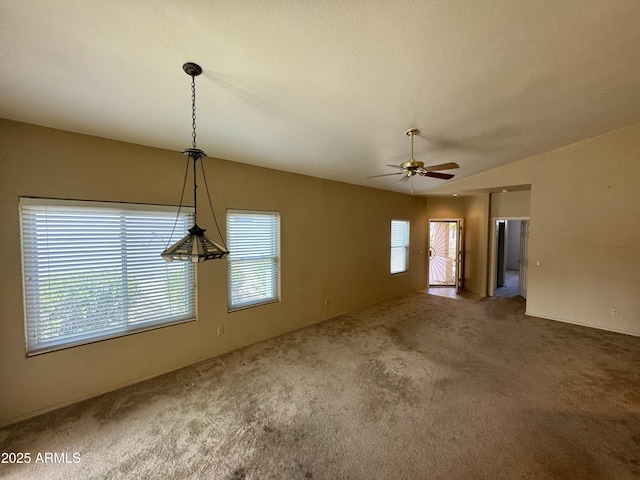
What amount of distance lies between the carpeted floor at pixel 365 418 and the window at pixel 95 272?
753 mm

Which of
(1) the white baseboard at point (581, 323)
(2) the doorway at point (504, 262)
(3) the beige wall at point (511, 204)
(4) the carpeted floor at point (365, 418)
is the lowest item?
(4) the carpeted floor at point (365, 418)

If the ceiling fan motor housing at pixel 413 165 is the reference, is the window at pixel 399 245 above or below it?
below

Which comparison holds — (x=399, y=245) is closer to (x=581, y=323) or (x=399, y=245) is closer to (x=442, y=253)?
(x=442, y=253)

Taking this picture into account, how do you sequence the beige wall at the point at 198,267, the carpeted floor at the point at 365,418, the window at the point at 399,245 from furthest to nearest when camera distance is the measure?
1. the window at the point at 399,245
2. the beige wall at the point at 198,267
3. the carpeted floor at the point at 365,418

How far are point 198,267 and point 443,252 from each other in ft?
23.5

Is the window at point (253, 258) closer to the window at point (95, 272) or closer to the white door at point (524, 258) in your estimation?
the window at point (95, 272)

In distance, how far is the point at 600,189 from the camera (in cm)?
445

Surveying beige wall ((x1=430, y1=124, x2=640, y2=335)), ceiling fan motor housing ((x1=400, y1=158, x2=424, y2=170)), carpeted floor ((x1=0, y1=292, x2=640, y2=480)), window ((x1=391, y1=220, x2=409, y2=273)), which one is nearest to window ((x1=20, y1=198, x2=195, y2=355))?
carpeted floor ((x1=0, y1=292, x2=640, y2=480))

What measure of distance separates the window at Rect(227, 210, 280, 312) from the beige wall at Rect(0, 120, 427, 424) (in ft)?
0.46

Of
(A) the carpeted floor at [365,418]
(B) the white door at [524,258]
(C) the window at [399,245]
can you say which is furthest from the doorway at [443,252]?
(A) the carpeted floor at [365,418]

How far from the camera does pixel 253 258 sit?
157 inches

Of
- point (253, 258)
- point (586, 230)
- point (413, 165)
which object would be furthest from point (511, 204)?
point (253, 258)

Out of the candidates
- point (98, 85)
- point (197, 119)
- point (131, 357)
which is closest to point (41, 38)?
point (98, 85)

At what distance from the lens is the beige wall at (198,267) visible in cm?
235
